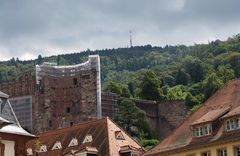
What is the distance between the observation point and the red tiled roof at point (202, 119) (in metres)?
65.4

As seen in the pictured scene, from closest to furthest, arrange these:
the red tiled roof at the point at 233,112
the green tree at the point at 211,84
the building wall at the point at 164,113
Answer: the red tiled roof at the point at 233,112
the building wall at the point at 164,113
the green tree at the point at 211,84

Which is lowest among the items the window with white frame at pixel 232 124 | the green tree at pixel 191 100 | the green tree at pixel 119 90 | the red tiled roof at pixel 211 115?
the window with white frame at pixel 232 124

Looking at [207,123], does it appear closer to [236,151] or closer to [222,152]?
[222,152]

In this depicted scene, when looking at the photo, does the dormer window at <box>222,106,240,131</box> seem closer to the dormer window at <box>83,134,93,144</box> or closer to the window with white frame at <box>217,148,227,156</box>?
the window with white frame at <box>217,148,227,156</box>

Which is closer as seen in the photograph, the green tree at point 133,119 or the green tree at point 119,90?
the green tree at point 133,119

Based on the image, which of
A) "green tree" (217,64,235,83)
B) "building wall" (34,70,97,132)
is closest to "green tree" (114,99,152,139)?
"building wall" (34,70,97,132)

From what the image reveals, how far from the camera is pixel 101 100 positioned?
150m

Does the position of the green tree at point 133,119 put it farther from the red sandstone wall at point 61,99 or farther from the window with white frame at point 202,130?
the window with white frame at point 202,130

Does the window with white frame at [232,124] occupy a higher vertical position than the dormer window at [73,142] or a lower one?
higher

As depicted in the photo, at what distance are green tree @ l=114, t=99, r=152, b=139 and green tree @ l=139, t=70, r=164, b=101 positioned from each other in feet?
42.2

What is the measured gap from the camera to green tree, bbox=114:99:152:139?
493 feet

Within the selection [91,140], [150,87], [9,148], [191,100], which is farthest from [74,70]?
[9,148]

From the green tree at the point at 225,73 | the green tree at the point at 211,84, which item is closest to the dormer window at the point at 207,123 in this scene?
the green tree at the point at 211,84

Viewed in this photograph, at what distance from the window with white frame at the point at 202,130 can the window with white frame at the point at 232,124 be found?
189 centimetres
